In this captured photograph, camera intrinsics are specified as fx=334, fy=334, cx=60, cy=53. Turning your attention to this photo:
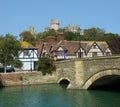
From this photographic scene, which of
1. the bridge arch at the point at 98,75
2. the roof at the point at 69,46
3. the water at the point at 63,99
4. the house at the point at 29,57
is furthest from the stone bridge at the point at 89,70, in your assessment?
the roof at the point at 69,46

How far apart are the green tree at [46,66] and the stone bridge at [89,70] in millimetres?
6054

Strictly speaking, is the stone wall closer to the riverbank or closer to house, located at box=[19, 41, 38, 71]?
the riverbank

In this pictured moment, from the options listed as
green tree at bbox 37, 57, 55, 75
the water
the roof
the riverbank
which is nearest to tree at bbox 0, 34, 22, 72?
green tree at bbox 37, 57, 55, 75

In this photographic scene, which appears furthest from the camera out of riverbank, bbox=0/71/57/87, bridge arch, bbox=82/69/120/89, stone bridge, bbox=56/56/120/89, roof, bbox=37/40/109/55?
roof, bbox=37/40/109/55

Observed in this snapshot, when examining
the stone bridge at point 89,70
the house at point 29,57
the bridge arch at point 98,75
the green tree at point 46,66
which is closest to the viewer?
the bridge arch at point 98,75

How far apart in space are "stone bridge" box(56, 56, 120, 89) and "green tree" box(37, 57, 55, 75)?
6.05 meters

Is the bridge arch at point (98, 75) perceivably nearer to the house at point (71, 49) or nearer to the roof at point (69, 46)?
the house at point (71, 49)

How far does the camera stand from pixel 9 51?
53.3 meters

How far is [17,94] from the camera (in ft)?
129

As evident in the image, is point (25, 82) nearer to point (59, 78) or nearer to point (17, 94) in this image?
point (59, 78)

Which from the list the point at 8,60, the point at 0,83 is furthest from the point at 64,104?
the point at 8,60

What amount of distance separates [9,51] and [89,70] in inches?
719

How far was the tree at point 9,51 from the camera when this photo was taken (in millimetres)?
52737

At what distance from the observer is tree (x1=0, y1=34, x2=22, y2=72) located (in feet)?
173
